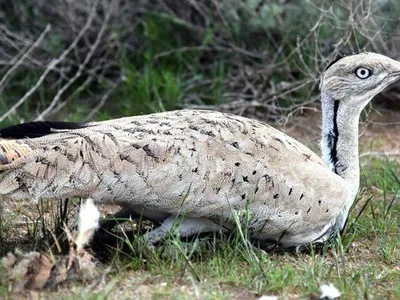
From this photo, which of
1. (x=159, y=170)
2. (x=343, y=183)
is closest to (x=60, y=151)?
(x=159, y=170)

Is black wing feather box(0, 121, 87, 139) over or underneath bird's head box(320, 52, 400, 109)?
underneath

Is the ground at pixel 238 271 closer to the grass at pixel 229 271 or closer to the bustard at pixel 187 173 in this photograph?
the grass at pixel 229 271

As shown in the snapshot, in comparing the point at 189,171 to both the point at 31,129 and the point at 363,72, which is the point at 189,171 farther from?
the point at 363,72

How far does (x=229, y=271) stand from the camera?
310 cm

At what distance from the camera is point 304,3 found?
5605 millimetres

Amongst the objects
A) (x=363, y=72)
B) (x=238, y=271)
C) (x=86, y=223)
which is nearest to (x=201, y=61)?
(x=363, y=72)

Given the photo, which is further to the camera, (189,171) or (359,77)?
(359,77)

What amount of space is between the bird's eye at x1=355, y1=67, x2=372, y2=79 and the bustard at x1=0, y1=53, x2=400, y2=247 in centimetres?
46

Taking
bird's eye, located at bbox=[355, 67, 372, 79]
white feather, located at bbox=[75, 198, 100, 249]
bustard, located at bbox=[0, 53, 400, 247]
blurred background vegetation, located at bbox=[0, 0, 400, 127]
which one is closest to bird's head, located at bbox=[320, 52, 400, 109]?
bird's eye, located at bbox=[355, 67, 372, 79]

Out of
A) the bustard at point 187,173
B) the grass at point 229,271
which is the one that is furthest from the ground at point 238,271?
the bustard at point 187,173

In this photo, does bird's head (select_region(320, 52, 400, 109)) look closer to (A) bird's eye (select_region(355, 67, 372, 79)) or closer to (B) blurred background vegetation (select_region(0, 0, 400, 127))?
(A) bird's eye (select_region(355, 67, 372, 79))

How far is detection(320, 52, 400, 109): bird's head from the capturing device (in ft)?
11.9

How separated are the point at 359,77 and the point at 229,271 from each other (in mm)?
1132

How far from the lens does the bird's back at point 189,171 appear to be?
3016mm
